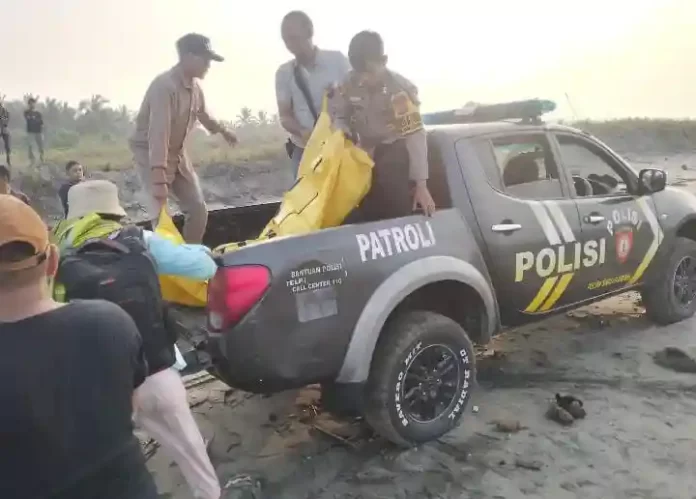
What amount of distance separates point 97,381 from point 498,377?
Answer: 341cm

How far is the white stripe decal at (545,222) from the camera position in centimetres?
432

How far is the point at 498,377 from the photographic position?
467cm

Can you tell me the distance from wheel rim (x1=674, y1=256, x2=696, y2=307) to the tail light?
11.6ft

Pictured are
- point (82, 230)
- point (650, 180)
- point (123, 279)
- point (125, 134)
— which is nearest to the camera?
point (123, 279)

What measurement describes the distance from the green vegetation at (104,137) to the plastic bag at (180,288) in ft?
17.1

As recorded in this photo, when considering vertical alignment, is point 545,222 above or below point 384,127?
below

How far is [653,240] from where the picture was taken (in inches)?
198

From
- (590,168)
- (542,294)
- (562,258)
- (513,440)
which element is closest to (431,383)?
(513,440)

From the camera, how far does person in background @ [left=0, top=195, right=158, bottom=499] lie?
5.28 feet

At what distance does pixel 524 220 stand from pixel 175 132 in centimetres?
256

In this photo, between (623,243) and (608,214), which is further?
(623,243)

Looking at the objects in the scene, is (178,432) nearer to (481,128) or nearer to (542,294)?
(542,294)

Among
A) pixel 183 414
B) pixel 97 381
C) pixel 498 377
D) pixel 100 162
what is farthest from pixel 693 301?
pixel 100 162

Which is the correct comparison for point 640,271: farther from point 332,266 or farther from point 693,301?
point 332,266
